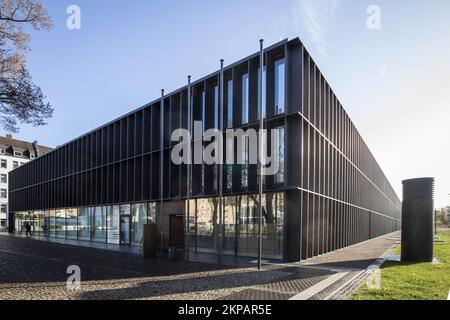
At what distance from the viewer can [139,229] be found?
1086 inches

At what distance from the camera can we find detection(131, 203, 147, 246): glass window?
2720 cm

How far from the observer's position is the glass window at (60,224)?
39444 millimetres

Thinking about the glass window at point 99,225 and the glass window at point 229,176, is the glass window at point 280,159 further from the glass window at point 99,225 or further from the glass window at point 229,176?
the glass window at point 99,225

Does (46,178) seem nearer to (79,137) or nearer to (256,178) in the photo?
(79,137)

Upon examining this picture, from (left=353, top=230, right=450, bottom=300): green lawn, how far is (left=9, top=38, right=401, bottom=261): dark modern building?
16.0 ft

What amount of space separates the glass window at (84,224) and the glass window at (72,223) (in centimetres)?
110

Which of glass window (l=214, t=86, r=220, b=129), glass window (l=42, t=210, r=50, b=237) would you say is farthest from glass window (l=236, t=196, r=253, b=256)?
glass window (l=42, t=210, r=50, b=237)

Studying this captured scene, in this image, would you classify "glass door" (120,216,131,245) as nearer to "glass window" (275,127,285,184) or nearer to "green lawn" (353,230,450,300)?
"glass window" (275,127,285,184)

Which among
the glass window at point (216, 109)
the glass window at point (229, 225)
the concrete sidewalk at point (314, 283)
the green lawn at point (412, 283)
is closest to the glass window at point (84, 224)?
the glass window at point (229, 225)

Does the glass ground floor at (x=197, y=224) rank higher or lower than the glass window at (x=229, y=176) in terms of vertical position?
lower

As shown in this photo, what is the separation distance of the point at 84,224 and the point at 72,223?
3176 mm

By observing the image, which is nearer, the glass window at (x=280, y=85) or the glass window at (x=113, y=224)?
the glass window at (x=280, y=85)

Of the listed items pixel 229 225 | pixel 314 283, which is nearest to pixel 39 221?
pixel 229 225

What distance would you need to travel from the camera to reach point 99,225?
3266cm
